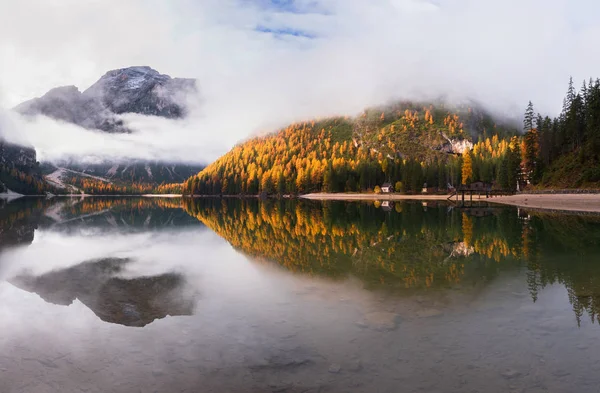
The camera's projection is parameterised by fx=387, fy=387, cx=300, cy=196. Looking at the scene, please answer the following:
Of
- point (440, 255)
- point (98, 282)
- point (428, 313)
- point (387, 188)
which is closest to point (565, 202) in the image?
point (440, 255)

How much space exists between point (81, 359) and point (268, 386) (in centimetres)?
487

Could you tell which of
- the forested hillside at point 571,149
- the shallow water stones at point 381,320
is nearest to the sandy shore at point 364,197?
the forested hillside at point 571,149

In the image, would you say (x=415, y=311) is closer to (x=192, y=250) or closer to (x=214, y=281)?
(x=214, y=281)

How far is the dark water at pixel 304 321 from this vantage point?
27.3ft

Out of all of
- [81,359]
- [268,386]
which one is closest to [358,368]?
[268,386]

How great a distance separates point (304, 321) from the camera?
11.8 meters

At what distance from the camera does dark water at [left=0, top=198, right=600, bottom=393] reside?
831cm

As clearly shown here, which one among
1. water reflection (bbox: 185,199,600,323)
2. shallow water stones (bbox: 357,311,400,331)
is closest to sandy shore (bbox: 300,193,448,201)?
water reflection (bbox: 185,199,600,323)

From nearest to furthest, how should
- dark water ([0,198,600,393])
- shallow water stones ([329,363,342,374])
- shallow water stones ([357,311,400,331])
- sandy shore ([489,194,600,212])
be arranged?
dark water ([0,198,600,393])
shallow water stones ([329,363,342,374])
shallow water stones ([357,311,400,331])
sandy shore ([489,194,600,212])

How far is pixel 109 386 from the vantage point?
812 cm

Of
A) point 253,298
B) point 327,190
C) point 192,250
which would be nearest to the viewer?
point 253,298

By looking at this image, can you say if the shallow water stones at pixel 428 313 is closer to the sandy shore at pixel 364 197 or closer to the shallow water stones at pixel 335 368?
the shallow water stones at pixel 335 368

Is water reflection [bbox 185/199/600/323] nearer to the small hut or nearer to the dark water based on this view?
the dark water

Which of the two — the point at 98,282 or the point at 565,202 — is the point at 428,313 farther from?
the point at 565,202
